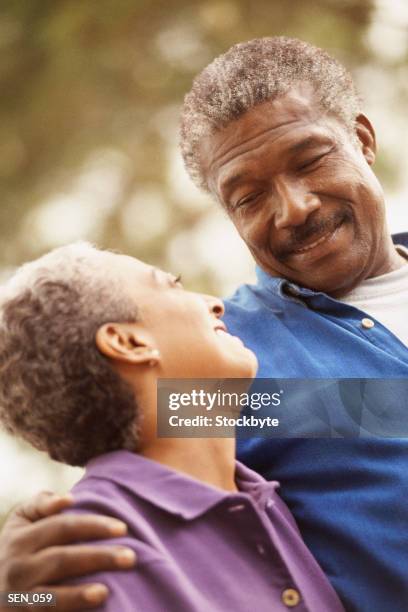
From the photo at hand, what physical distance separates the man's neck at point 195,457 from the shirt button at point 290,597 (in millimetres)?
139

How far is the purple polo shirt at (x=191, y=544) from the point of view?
73cm

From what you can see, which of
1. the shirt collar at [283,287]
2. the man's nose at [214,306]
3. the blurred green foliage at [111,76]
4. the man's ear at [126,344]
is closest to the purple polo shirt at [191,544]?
the man's ear at [126,344]

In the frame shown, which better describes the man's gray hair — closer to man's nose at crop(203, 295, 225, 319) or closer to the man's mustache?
the man's mustache

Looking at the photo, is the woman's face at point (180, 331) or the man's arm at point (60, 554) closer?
the man's arm at point (60, 554)

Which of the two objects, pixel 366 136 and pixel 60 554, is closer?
pixel 60 554

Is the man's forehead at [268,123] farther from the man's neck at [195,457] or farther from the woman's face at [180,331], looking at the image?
the man's neck at [195,457]

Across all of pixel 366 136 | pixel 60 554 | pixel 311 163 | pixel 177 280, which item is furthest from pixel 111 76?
pixel 60 554

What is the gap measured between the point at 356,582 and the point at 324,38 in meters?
1.58

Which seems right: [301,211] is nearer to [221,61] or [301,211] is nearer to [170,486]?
[221,61]

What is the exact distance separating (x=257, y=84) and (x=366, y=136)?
0.30 metres

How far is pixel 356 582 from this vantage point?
0.90 meters

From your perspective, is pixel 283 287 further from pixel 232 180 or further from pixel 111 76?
pixel 111 76

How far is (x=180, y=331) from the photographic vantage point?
0.90 meters

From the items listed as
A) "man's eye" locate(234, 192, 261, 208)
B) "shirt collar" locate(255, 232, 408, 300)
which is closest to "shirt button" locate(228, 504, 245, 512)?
"shirt collar" locate(255, 232, 408, 300)
